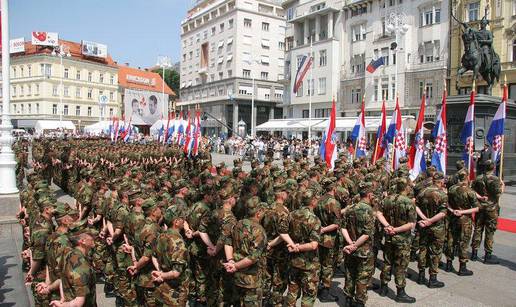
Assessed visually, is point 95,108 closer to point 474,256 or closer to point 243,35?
point 243,35

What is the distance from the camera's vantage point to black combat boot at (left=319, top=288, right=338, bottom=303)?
20.9ft

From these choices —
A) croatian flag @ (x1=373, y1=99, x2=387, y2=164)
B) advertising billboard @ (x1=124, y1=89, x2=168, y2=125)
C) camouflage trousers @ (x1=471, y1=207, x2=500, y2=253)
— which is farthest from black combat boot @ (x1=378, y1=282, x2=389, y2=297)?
advertising billboard @ (x1=124, y1=89, x2=168, y2=125)

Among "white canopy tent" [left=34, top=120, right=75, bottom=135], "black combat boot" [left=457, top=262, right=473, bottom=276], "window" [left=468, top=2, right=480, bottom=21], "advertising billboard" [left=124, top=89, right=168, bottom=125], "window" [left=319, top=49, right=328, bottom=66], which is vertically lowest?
"black combat boot" [left=457, top=262, right=473, bottom=276]

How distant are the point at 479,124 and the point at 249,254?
1393cm

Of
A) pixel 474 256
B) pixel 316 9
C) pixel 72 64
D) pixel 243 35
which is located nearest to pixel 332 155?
pixel 474 256

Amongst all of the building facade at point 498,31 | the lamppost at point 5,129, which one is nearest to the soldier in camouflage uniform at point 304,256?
the lamppost at point 5,129

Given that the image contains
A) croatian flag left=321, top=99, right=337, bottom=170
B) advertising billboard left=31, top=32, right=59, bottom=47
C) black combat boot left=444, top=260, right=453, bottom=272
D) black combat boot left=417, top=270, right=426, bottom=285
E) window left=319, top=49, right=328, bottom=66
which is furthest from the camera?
advertising billboard left=31, top=32, right=59, bottom=47

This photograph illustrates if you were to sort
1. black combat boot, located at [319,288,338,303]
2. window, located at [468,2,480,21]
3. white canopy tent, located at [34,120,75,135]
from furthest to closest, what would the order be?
1. white canopy tent, located at [34,120,75,135]
2. window, located at [468,2,480,21]
3. black combat boot, located at [319,288,338,303]

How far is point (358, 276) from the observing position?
591 centimetres

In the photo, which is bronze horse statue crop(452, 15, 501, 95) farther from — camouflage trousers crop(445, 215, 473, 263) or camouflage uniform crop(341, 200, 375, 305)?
camouflage uniform crop(341, 200, 375, 305)

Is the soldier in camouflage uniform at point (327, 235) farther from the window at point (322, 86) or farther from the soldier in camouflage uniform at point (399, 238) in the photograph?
the window at point (322, 86)

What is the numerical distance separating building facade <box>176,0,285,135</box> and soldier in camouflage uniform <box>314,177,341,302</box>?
48174 millimetres

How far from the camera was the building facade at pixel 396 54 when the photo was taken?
1403 inches

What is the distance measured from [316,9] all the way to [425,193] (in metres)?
43.7
